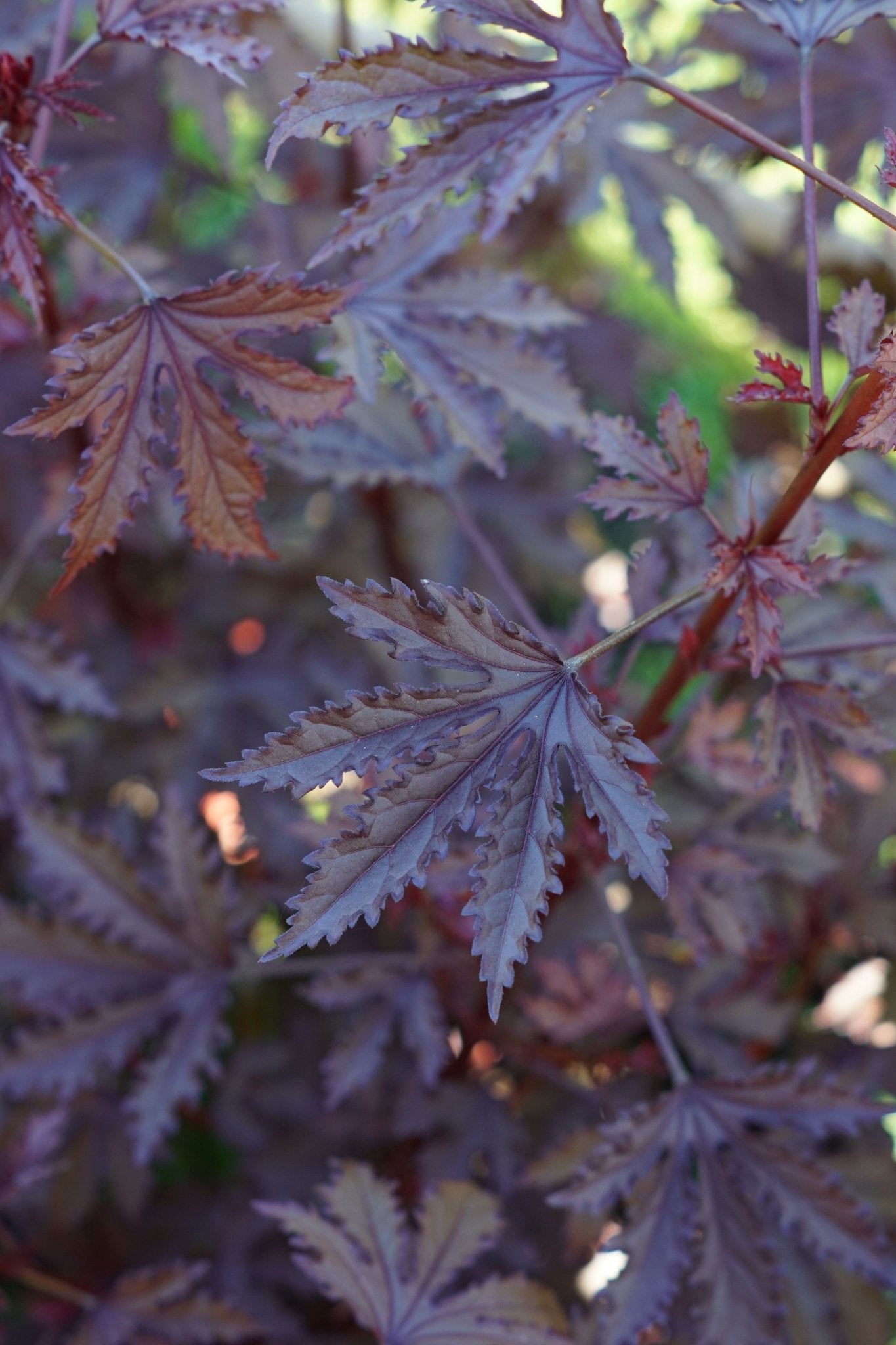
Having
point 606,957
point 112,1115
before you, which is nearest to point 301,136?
point 606,957

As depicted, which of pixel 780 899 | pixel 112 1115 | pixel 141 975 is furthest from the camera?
pixel 780 899

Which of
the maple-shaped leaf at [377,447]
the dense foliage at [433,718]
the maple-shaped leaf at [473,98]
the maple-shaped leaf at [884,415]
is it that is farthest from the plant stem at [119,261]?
the maple-shaped leaf at [884,415]

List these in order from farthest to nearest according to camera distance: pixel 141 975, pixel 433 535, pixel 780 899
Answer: pixel 433 535
pixel 780 899
pixel 141 975

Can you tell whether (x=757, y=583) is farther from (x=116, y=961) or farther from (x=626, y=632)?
(x=116, y=961)

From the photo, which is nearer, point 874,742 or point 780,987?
point 874,742

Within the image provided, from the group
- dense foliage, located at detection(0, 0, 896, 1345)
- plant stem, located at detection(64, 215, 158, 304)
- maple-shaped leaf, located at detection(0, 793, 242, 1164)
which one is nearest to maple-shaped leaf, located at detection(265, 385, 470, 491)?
dense foliage, located at detection(0, 0, 896, 1345)

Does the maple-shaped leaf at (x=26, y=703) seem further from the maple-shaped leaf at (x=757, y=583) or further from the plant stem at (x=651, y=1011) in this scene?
the maple-shaped leaf at (x=757, y=583)

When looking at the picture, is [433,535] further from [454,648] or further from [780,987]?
[454,648]

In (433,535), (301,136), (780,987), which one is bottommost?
(780,987)
